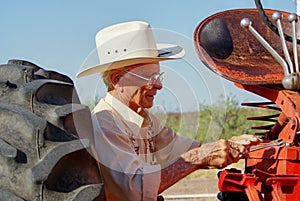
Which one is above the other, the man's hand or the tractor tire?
the tractor tire

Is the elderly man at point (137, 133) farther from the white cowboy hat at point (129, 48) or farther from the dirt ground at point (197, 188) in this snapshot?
the dirt ground at point (197, 188)

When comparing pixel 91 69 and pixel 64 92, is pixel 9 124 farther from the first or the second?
pixel 91 69

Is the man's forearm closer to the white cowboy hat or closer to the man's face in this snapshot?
the man's face

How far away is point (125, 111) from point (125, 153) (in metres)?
0.37

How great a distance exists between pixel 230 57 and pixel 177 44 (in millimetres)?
319

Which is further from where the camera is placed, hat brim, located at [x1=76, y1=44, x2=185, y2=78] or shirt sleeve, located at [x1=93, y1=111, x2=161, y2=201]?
hat brim, located at [x1=76, y1=44, x2=185, y2=78]

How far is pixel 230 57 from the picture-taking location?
3.76m

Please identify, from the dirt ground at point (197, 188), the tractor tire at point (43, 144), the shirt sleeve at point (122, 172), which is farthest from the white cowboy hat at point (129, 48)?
the dirt ground at point (197, 188)

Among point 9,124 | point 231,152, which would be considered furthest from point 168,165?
point 9,124

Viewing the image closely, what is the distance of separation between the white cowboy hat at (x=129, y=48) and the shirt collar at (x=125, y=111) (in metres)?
0.18

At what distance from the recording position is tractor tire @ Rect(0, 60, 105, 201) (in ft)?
7.98

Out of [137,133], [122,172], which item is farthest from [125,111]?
[122,172]

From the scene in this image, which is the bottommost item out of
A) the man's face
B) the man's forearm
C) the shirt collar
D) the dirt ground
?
the dirt ground

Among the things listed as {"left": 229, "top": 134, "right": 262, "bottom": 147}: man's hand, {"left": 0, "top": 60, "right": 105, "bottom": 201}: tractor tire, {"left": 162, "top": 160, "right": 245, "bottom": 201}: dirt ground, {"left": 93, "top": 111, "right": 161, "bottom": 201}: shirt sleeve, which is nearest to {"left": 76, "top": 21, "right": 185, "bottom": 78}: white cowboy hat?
{"left": 93, "top": 111, "right": 161, "bottom": 201}: shirt sleeve
